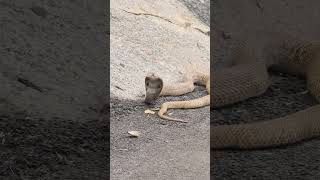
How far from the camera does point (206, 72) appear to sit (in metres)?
7.98

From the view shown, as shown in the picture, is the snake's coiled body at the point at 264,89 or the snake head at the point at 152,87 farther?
the snake head at the point at 152,87

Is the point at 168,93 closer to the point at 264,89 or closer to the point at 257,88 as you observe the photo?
the point at 257,88

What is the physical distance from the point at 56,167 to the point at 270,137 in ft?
6.33

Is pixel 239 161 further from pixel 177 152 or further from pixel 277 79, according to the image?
pixel 277 79

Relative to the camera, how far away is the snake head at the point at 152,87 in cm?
682

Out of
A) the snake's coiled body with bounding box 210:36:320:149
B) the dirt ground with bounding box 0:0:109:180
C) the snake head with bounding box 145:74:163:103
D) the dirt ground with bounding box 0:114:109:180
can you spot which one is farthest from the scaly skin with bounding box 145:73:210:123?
the dirt ground with bounding box 0:114:109:180

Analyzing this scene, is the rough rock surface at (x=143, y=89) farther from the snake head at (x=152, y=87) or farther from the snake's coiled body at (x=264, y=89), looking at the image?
the snake's coiled body at (x=264, y=89)

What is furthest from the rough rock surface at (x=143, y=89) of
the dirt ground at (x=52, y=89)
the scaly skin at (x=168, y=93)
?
the dirt ground at (x=52, y=89)

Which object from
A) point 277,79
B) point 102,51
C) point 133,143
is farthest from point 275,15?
point 133,143

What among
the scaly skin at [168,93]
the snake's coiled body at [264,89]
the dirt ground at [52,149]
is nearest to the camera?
the dirt ground at [52,149]

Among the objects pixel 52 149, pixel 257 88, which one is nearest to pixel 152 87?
pixel 257 88

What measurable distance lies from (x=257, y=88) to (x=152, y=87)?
4.38 feet

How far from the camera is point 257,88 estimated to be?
746 centimetres

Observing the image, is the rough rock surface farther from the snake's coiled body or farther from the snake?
the snake's coiled body
